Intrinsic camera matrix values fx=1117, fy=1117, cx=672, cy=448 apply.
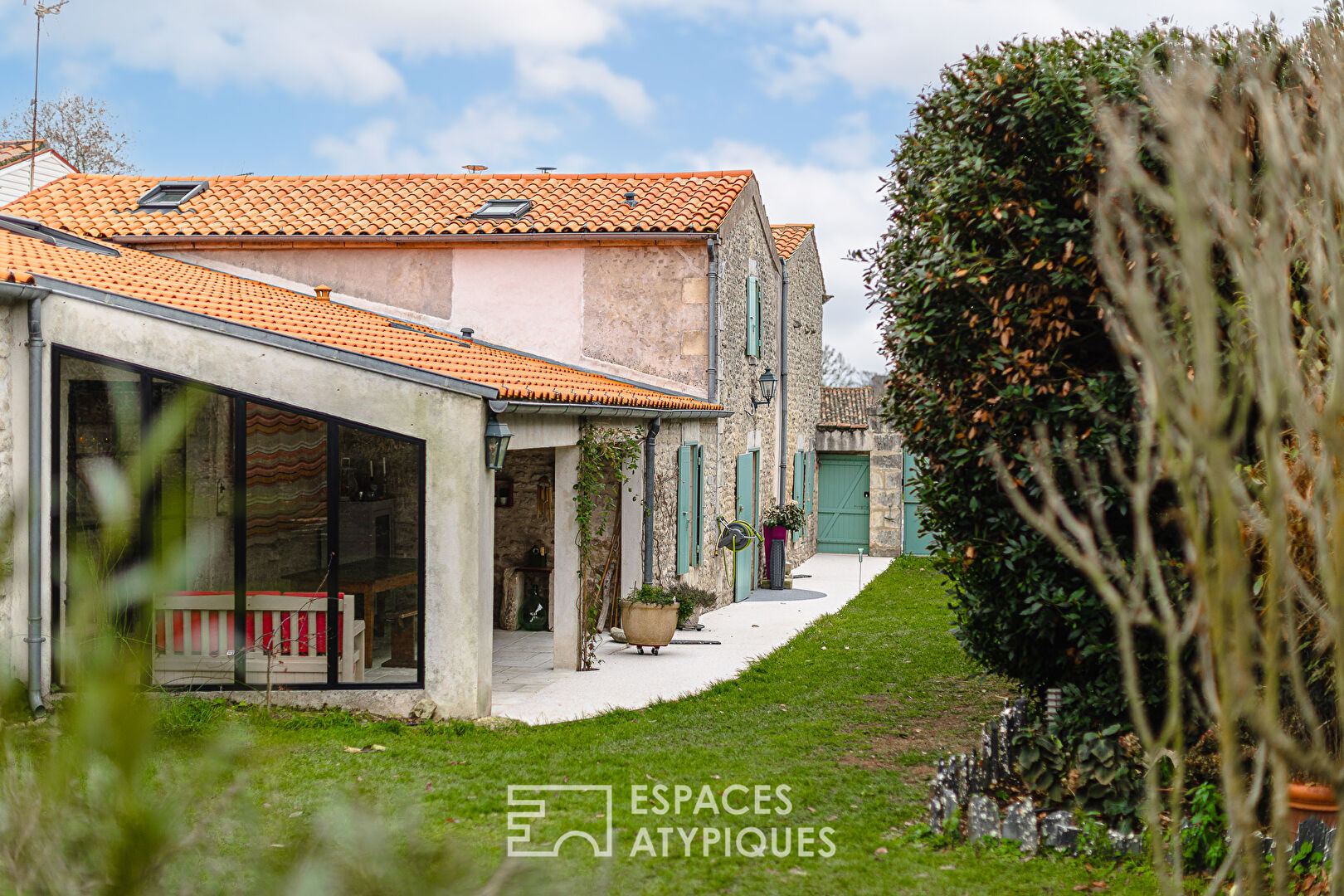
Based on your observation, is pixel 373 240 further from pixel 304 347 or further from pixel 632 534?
pixel 304 347

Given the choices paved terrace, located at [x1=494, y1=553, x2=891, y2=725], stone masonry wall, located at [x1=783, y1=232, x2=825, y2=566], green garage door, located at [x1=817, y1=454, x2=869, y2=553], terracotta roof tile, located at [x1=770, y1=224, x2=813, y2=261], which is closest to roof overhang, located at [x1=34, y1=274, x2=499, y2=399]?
paved terrace, located at [x1=494, y1=553, x2=891, y2=725]

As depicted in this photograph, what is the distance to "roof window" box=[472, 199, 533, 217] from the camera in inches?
567

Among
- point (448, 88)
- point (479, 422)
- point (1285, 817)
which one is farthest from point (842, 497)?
point (1285, 817)

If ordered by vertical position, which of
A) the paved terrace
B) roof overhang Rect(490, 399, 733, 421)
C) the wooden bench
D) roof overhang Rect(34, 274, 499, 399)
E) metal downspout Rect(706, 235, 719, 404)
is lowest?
the paved terrace

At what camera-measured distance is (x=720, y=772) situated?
6.84 meters

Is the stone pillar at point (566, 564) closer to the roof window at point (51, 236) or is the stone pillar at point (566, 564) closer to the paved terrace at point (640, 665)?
the paved terrace at point (640, 665)

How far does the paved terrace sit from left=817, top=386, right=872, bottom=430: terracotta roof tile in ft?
28.6

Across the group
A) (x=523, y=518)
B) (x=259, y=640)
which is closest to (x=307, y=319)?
(x=259, y=640)

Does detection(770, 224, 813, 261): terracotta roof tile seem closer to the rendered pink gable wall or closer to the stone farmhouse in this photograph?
the stone farmhouse

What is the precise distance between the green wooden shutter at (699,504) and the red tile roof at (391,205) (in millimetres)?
2824

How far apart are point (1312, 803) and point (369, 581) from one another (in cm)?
667

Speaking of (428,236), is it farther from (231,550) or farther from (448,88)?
(231,550)

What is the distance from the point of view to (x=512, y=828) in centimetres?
561

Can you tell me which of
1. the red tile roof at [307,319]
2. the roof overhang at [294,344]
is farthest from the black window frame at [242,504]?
the red tile roof at [307,319]
